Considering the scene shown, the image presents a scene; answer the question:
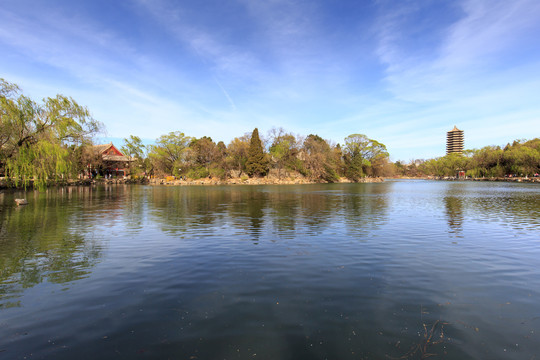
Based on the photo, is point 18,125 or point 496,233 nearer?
point 496,233

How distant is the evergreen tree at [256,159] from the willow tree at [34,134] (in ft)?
203

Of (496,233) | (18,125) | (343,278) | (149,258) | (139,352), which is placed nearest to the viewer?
(139,352)

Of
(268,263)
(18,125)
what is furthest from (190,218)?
(18,125)

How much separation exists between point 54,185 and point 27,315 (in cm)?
6938

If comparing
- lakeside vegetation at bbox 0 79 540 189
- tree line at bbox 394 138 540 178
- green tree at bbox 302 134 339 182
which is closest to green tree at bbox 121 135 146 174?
lakeside vegetation at bbox 0 79 540 189

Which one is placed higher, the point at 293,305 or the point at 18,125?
the point at 18,125

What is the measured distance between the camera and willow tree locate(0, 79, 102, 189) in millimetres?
25406

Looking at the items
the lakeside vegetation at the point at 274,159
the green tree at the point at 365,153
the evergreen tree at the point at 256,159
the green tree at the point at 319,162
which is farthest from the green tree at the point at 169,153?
the green tree at the point at 365,153

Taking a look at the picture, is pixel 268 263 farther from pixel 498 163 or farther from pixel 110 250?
pixel 498 163

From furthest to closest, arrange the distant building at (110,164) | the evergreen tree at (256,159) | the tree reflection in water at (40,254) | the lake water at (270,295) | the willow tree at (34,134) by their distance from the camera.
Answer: the evergreen tree at (256,159) → the distant building at (110,164) → the willow tree at (34,134) → the tree reflection in water at (40,254) → the lake water at (270,295)

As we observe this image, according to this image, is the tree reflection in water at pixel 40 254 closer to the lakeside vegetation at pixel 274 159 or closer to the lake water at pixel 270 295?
the lake water at pixel 270 295

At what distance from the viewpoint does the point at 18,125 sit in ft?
84.4

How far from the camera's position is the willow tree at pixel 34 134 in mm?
25406

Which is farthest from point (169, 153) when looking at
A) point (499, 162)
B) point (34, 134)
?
point (499, 162)
